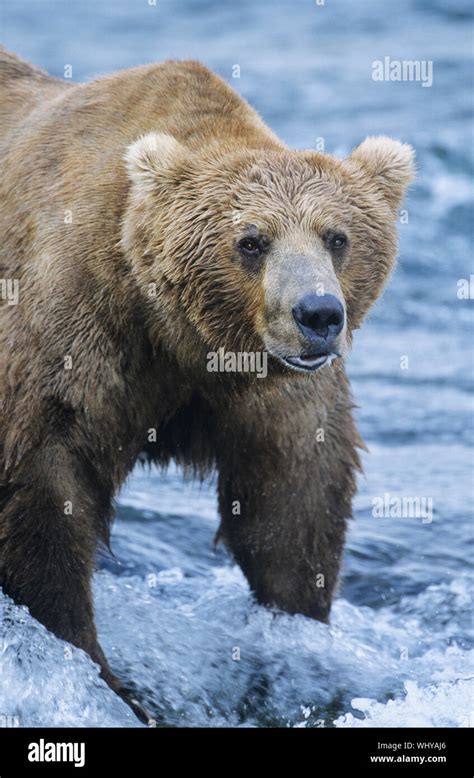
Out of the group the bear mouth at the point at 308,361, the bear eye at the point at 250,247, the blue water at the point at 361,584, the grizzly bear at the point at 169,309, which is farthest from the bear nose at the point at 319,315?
the blue water at the point at 361,584

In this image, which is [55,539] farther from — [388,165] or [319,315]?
[388,165]

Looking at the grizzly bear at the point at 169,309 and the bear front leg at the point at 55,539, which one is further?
the bear front leg at the point at 55,539

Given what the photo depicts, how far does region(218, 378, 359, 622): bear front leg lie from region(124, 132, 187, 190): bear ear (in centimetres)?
128

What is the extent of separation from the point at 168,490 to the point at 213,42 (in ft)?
52.1

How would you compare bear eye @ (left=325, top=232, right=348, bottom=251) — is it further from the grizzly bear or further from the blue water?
the blue water

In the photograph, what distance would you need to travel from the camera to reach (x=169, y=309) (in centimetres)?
627

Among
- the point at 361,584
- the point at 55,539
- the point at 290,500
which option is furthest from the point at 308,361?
the point at 361,584

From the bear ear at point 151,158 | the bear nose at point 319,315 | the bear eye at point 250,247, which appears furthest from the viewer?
the bear ear at point 151,158

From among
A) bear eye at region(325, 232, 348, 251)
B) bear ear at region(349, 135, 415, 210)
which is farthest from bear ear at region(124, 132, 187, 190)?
bear ear at region(349, 135, 415, 210)

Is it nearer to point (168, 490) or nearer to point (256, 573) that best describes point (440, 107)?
point (168, 490)

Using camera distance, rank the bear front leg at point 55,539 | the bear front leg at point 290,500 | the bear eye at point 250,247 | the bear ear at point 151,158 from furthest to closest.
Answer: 1. the bear front leg at point 290,500
2. the bear front leg at point 55,539
3. the bear ear at point 151,158
4. the bear eye at point 250,247

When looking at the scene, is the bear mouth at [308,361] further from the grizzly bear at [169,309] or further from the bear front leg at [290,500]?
the bear front leg at [290,500]

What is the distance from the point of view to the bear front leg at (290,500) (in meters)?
6.96

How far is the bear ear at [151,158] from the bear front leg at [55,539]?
1319 mm
